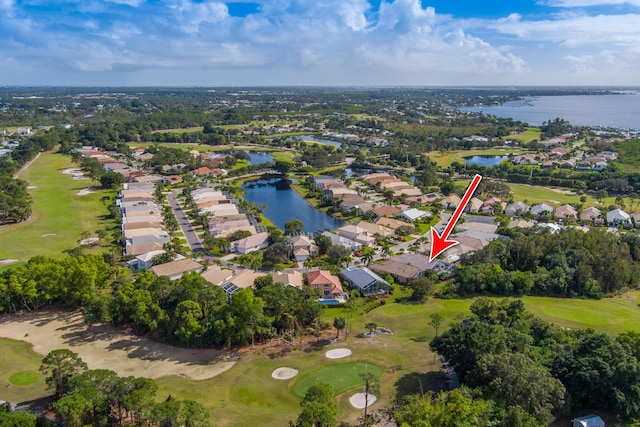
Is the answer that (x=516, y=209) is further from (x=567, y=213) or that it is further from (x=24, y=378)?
(x=24, y=378)

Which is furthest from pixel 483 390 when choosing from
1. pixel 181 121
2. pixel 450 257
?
pixel 181 121

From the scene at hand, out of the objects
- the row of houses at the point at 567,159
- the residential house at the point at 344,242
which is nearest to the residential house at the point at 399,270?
the residential house at the point at 344,242

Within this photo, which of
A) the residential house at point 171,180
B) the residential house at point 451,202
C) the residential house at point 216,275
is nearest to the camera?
the residential house at point 216,275

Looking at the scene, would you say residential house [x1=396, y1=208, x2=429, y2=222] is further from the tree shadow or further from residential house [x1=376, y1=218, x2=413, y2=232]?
the tree shadow

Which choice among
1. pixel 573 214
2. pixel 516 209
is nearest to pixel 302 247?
pixel 516 209

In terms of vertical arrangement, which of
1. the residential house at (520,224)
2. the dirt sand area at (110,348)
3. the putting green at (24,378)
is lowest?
the putting green at (24,378)

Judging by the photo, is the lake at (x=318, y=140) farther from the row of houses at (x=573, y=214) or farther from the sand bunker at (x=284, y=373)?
the sand bunker at (x=284, y=373)

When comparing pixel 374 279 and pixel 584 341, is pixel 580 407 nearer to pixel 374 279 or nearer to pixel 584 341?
pixel 584 341

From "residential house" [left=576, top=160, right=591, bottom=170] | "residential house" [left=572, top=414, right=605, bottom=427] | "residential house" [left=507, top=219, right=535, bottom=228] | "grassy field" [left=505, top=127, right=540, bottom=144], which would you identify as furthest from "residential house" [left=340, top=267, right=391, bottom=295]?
"grassy field" [left=505, top=127, right=540, bottom=144]
